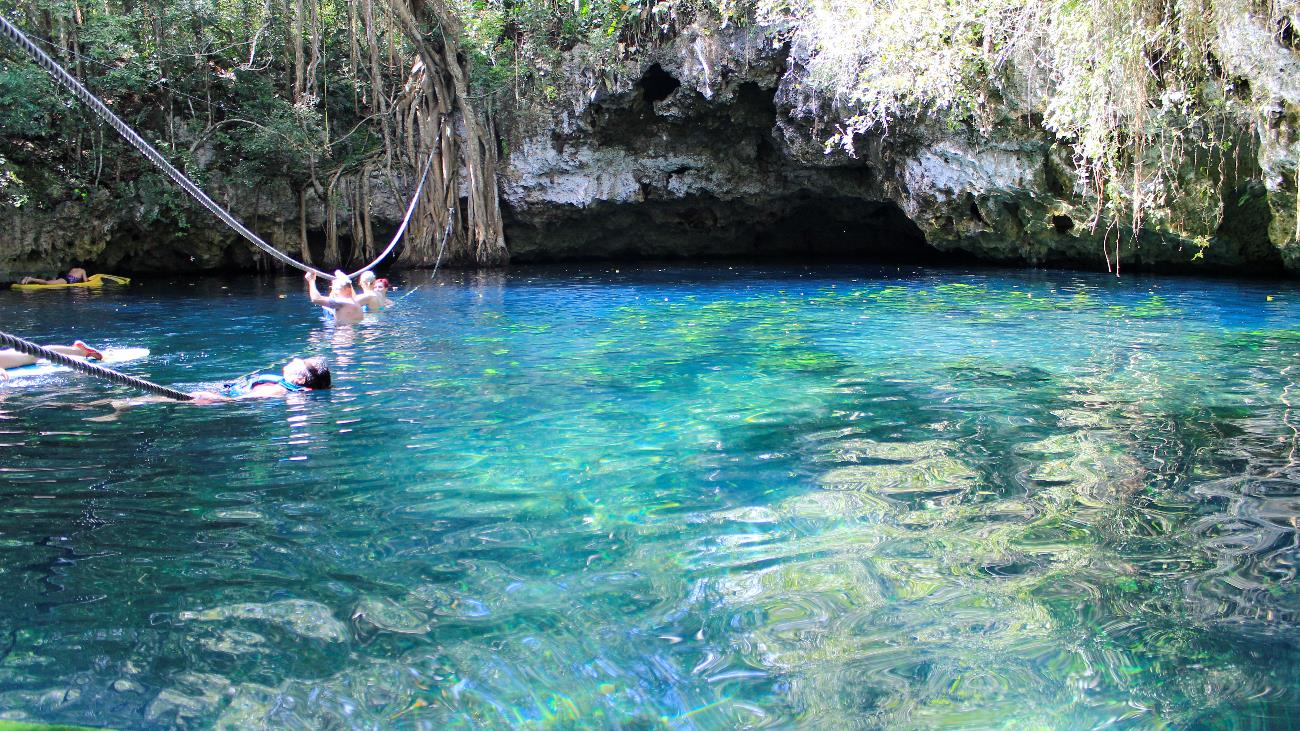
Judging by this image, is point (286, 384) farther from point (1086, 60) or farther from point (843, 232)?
point (843, 232)

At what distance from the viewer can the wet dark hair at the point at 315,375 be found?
6297 millimetres

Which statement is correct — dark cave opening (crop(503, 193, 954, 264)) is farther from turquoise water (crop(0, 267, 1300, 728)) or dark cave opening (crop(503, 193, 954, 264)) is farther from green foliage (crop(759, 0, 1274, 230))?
turquoise water (crop(0, 267, 1300, 728))

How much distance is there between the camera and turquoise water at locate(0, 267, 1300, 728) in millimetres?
2473

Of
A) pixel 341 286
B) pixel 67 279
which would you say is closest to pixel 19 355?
pixel 341 286

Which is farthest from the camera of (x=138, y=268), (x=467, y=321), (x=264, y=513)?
(x=138, y=268)

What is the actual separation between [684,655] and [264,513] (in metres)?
2.11

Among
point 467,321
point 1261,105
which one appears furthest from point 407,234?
point 1261,105

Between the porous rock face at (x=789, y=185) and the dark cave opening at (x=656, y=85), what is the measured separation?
0.03 metres

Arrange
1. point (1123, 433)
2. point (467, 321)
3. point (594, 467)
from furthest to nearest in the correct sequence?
point (467, 321) < point (1123, 433) < point (594, 467)

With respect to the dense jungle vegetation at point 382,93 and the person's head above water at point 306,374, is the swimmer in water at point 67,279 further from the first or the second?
the person's head above water at point 306,374

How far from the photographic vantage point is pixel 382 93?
16922 mm

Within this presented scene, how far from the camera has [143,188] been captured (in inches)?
623

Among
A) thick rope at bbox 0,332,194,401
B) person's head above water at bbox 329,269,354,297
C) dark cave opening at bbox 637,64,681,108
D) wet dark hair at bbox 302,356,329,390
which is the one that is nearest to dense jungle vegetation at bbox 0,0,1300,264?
dark cave opening at bbox 637,64,681,108

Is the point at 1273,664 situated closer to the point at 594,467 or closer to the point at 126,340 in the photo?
the point at 594,467
